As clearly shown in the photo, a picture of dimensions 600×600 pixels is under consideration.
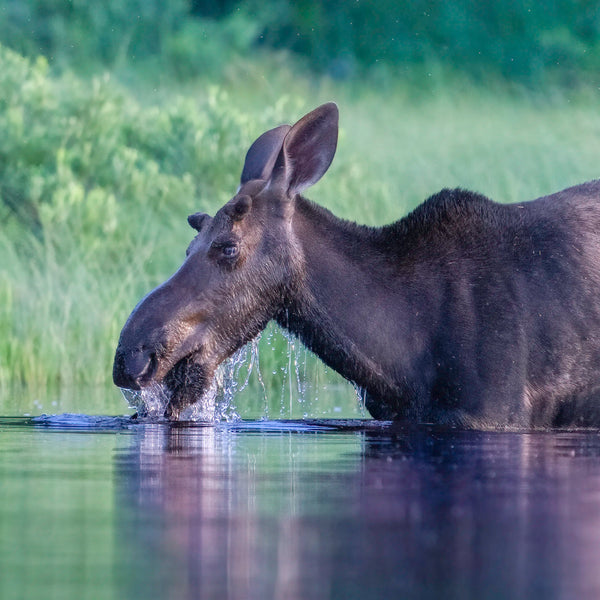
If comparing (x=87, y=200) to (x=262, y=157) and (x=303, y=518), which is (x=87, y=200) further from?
(x=303, y=518)

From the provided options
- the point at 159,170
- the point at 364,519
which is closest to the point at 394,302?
the point at 364,519

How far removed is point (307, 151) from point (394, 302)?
82 centimetres

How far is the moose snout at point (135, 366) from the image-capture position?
304 inches

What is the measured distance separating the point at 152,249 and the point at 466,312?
749 centimetres

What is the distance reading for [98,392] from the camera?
1203 cm

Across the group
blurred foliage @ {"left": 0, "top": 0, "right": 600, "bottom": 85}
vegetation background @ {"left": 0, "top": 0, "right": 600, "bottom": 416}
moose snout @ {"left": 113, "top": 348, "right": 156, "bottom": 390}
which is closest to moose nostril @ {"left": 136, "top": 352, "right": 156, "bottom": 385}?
moose snout @ {"left": 113, "top": 348, "right": 156, "bottom": 390}

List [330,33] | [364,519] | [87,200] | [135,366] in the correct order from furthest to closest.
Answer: [330,33], [87,200], [135,366], [364,519]

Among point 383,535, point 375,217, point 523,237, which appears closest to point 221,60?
point 375,217

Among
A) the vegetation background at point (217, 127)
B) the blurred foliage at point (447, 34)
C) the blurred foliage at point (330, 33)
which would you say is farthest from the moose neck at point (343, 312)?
the blurred foliage at point (447, 34)

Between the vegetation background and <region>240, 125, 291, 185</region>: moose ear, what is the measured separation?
2.69 feet

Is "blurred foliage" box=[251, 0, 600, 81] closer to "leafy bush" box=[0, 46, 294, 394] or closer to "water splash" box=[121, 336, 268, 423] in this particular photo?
"leafy bush" box=[0, 46, 294, 394]

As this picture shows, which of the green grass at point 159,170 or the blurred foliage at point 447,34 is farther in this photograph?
the blurred foliage at point 447,34

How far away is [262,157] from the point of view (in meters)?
8.60

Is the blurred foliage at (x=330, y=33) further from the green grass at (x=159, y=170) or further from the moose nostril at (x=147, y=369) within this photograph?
the moose nostril at (x=147, y=369)
